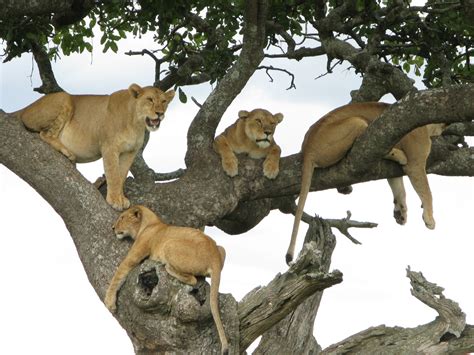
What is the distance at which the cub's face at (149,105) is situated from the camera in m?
9.38

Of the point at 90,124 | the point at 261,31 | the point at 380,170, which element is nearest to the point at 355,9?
the point at 261,31

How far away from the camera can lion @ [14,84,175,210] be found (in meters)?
9.41

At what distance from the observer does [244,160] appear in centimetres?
980

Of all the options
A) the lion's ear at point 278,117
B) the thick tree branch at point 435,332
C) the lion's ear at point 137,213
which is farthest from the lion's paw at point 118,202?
the thick tree branch at point 435,332

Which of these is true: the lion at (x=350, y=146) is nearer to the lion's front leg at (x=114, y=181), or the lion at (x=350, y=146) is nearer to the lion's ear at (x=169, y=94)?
the lion's ear at (x=169, y=94)

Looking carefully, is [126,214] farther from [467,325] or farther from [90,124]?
[467,325]

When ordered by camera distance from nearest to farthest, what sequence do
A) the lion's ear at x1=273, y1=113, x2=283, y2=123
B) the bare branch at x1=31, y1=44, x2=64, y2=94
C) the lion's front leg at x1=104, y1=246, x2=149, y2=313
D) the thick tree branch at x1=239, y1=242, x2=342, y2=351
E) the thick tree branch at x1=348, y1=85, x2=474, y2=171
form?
the thick tree branch at x1=239, y1=242, x2=342, y2=351, the lion's front leg at x1=104, y1=246, x2=149, y2=313, the thick tree branch at x1=348, y1=85, x2=474, y2=171, the lion's ear at x1=273, y1=113, x2=283, y2=123, the bare branch at x1=31, y1=44, x2=64, y2=94

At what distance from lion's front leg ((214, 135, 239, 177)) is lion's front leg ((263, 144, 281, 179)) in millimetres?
286

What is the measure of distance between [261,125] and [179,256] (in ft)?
8.72

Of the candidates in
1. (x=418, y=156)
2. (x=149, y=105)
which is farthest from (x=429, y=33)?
(x=149, y=105)

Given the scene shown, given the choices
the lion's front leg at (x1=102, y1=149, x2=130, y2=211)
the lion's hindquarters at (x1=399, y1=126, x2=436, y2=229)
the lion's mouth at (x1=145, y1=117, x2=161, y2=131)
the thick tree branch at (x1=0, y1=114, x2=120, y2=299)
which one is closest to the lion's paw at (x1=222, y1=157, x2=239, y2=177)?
the lion's mouth at (x1=145, y1=117, x2=161, y2=131)

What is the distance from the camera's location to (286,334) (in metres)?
9.43

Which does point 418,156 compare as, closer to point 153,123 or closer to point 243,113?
point 243,113

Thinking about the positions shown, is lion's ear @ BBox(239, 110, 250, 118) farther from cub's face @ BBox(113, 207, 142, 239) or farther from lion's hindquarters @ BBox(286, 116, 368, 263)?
cub's face @ BBox(113, 207, 142, 239)
